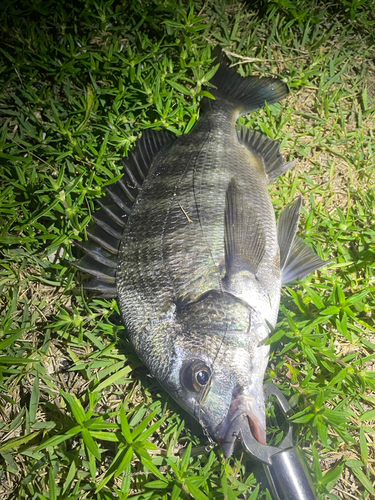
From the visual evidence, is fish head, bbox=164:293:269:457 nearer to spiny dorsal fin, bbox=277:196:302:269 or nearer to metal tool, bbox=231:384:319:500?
metal tool, bbox=231:384:319:500

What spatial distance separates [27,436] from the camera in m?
2.18

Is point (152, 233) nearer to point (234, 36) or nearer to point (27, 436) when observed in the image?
point (27, 436)

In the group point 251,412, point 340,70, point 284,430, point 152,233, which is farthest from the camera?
point 340,70

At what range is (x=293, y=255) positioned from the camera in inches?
91.3

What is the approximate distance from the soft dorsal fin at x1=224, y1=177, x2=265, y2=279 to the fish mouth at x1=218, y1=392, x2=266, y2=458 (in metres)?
0.70

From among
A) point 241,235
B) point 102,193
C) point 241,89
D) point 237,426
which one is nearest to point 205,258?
point 241,235

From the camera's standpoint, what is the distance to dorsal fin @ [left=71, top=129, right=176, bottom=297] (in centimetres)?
216

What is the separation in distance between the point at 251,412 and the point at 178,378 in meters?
0.41

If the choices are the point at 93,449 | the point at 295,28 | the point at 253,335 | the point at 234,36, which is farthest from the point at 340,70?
the point at 93,449

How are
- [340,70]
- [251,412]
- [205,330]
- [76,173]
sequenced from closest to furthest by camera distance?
[251,412], [205,330], [76,173], [340,70]

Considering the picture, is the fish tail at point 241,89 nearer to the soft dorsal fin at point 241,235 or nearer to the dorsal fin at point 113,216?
the dorsal fin at point 113,216

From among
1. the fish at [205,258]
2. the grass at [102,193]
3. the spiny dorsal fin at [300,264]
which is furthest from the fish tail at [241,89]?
the spiny dorsal fin at [300,264]

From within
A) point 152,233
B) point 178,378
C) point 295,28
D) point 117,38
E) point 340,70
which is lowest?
point 178,378

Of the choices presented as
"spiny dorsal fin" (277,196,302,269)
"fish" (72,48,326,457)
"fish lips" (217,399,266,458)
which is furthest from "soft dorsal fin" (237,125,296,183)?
"fish lips" (217,399,266,458)
